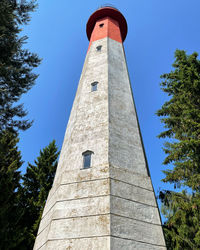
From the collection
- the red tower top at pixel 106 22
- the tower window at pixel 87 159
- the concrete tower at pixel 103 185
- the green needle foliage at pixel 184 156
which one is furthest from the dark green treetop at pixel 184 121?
the red tower top at pixel 106 22

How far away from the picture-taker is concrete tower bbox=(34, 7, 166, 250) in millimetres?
6730

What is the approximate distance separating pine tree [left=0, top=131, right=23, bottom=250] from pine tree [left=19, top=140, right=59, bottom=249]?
26.5 inches

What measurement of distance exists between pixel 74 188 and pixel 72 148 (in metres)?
2.00

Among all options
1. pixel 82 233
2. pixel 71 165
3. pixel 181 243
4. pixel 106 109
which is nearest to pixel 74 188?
pixel 71 165

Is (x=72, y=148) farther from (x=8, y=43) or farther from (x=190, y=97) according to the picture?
(x=190, y=97)

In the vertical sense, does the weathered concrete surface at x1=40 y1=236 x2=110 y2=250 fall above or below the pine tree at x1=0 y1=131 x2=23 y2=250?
below

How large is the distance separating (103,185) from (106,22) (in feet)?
50.8

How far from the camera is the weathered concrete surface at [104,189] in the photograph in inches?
→ 264

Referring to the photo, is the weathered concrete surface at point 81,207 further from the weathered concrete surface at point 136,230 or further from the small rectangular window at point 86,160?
the small rectangular window at point 86,160

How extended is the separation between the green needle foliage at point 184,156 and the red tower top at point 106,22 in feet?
22.9

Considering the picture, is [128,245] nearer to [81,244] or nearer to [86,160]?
[81,244]

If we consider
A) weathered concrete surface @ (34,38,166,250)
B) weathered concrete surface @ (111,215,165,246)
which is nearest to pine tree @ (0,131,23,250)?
weathered concrete surface @ (34,38,166,250)

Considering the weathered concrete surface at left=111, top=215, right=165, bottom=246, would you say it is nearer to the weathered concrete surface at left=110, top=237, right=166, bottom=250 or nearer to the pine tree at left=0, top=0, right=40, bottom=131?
the weathered concrete surface at left=110, top=237, right=166, bottom=250

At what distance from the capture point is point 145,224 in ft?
23.9
